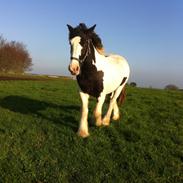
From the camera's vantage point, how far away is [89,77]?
26.9ft

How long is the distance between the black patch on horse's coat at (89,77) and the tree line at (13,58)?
2744 inches

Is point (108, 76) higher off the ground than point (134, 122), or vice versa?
point (108, 76)

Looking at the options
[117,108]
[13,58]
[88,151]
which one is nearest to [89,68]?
[88,151]

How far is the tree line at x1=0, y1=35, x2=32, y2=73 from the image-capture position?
75.6 meters

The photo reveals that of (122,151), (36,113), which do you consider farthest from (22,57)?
(122,151)

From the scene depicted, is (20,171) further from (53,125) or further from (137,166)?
(53,125)

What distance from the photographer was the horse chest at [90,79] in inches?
322

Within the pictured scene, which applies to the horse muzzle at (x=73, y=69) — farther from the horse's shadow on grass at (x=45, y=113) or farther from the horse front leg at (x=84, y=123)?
the horse's shadow on grass at (x=45, y=113)

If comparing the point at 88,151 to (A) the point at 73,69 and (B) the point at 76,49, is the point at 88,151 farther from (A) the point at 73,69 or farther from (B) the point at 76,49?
(B) the point at 76,49

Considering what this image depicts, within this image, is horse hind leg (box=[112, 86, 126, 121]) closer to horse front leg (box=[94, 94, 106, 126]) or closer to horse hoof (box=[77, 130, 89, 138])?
horse front leg (box=[94, 94, 106, 126])

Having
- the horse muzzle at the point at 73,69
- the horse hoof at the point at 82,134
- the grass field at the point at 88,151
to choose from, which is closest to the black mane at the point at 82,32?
the horse muzzle at the point at 73,69

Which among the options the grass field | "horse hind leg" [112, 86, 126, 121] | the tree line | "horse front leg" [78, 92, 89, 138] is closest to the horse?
"horse front leg" [78, 92, 89, 138]

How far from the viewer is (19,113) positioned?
11500mm

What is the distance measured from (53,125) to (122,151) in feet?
9.43
